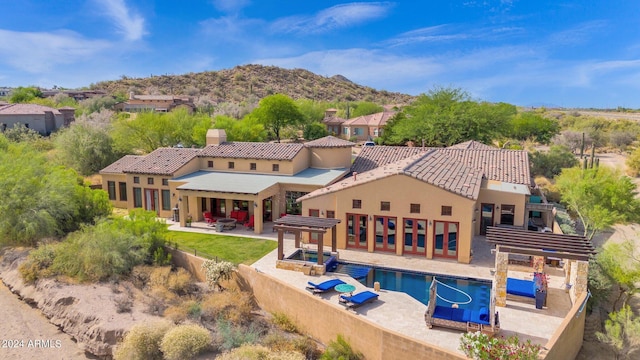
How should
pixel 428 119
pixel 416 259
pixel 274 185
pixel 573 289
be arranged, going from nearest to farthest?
1. pixel 573 289
2. pixel 416 259
3. pixel 274 185
4. pixel 428 119

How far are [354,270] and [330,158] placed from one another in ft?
47.4

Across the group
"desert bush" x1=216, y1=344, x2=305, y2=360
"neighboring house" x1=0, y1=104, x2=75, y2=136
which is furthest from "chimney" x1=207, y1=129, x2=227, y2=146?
"neighboring house" x1=0, y1=104, x2=75, y2=136

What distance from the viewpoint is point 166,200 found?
33.9 meters

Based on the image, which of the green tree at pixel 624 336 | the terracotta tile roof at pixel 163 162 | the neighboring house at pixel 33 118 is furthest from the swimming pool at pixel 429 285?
the neighboring house at pixel 33 118

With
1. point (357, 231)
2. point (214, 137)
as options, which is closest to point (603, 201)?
point (357, 231)

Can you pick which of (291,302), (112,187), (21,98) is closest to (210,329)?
(291,302)

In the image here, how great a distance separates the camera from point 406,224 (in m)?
25.4

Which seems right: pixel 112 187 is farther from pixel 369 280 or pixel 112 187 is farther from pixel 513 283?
pixel 513 283

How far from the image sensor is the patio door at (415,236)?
2511 cm

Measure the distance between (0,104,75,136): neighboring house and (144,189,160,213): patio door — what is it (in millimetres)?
38241

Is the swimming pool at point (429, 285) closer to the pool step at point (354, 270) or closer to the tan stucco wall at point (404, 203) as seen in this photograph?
the pool step at point (354, 270)

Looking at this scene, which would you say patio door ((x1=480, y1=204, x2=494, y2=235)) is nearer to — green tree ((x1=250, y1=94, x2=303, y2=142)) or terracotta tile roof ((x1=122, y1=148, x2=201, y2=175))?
terracotta tile roof ((x1=122, y1=148, x2=201, y2=175))

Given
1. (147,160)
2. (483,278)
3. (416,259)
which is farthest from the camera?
(147,160)

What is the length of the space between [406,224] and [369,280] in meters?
4.41
